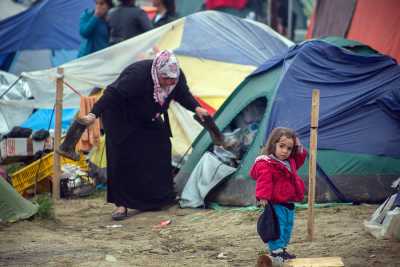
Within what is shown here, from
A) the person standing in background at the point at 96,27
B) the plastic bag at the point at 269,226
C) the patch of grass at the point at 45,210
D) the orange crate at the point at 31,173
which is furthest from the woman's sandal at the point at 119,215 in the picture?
the person standing in background at the point at 96,27

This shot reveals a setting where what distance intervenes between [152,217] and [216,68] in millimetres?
2965

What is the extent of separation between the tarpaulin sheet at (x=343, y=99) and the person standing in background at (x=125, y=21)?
326 centimetres

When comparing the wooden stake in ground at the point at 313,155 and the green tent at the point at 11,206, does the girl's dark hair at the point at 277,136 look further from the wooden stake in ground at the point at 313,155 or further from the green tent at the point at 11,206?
the green tent at the point at 11,206

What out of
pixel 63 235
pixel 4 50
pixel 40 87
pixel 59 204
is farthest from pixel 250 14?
pixel 63 235

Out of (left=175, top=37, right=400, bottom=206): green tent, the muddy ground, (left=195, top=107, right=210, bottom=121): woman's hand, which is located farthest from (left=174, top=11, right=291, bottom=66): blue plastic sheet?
the muddy ground

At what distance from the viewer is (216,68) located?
1196 centimetres

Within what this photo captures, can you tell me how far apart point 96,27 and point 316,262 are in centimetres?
737

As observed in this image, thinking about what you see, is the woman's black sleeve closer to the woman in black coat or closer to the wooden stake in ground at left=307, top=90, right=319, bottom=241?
the woman in black coat

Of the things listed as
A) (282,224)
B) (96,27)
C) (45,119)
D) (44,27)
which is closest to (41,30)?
(44,27)

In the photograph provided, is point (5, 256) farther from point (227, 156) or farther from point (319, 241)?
point (227, 156)

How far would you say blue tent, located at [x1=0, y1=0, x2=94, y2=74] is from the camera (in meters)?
15.9

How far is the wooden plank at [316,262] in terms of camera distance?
6.41 metres

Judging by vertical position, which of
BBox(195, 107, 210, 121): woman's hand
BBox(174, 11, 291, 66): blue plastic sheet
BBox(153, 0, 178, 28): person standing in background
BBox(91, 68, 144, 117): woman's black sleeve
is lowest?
BBox(195, 107, 210, 121): woman's hand

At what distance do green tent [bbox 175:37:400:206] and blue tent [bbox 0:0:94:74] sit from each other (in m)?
6.67
